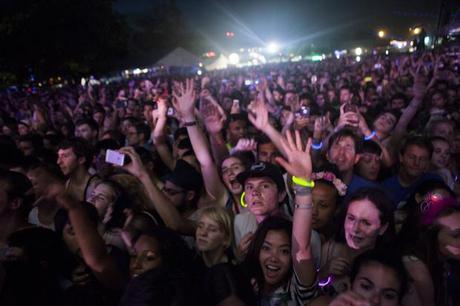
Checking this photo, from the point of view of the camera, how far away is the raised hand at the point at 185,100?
185 inches

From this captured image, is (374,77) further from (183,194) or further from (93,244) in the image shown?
(93,244)

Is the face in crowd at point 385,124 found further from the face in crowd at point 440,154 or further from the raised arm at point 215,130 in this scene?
the raised arm at point 215,130

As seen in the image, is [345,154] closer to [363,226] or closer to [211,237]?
[363,226]

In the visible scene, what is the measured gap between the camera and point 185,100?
16.0 ft

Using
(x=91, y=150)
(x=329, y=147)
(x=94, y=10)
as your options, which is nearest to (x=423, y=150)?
(x=329, y=147)

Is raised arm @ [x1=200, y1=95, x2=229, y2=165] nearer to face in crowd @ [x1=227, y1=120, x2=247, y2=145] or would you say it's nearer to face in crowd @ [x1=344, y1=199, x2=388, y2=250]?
face in crowd @ [x1=227, y1=120, x2=247, y2=145]

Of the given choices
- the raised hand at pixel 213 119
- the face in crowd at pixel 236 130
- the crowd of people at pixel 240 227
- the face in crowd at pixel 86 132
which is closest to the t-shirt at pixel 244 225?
the crowd of people at pixel 240 227

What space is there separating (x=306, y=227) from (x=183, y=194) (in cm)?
174

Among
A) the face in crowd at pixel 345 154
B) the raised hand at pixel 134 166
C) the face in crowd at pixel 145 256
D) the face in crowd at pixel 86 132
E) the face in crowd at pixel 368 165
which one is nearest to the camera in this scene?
the face in crowd at pixel 145 256

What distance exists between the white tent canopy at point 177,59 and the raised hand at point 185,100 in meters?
59.1

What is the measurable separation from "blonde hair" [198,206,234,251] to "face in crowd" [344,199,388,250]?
864mm

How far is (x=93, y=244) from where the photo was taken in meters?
2.62

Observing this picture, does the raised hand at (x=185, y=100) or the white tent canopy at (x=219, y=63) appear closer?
the raised hand at (x=185, y=100)

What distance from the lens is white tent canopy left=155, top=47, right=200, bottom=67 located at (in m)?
63.5
